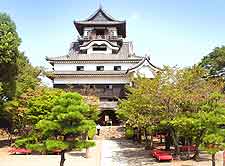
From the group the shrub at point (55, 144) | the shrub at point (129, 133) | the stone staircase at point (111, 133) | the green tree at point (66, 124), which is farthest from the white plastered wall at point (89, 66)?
the shrub at point (55, 144)

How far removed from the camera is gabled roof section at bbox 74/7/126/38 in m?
53.0

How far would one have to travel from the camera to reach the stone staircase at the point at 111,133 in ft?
132

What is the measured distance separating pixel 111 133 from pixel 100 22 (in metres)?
18.0

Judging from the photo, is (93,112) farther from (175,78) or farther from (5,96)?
(175,78)

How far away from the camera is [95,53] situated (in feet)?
169

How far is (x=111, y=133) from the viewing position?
41.3 m

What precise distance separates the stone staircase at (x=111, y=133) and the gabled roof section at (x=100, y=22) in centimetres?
1629

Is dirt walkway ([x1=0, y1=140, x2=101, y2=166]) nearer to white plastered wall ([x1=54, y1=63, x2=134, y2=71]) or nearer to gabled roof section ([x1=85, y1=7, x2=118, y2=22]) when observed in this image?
white plastered wall ([x1=54, y1=63, x2=134, y2=71])

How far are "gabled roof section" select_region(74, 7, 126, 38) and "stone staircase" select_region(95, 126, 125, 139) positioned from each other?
16.3 meters

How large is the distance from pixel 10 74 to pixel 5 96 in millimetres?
2911

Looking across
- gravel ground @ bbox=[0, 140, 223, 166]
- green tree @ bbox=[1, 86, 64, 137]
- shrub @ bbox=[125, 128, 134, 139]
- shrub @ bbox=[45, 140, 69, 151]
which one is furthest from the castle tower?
shrub @ bbox=[45, 140, 69, 151]

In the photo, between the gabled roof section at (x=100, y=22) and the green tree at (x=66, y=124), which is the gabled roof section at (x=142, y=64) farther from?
the green tree at (x=66, y=124)

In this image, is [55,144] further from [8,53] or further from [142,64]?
[142,64]

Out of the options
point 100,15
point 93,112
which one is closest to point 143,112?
point 93,112
